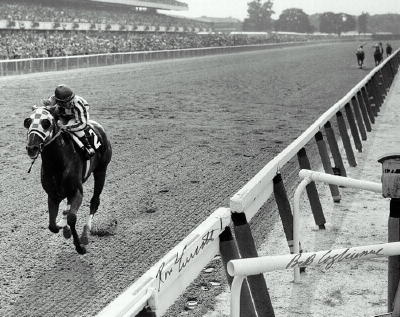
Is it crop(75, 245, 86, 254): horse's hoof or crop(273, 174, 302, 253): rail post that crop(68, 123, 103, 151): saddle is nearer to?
crop(75, 245, 86, 254): horse's hoof

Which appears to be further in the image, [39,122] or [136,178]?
[136,178]

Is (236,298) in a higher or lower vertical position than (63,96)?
lower

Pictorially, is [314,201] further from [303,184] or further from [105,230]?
[105,230]

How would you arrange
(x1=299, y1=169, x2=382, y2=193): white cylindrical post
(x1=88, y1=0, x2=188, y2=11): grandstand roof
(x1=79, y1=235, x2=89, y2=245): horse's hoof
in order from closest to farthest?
(x1=299, y1=169, x2=382, y2=193): white cylindrical post
(x1=79, y1=235, x2=89, y2=245): horse's hoof
(x1=88, y1=0, x2=188, y2=11): grandstand roof

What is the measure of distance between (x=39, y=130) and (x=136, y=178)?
10.7ft

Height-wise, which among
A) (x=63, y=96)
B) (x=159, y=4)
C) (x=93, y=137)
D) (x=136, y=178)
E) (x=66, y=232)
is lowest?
(x=136, y=178)

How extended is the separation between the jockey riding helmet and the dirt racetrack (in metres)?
1.20

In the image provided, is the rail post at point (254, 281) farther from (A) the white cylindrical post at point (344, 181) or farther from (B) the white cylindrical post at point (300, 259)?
(A) the white cylindrical post at point (344, 181)

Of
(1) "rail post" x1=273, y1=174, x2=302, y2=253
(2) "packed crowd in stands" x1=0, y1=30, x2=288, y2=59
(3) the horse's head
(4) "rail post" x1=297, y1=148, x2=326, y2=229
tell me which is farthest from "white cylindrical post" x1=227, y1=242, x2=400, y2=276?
(2) "packed crowd in stands" x1=0, y1=30, x2=288, y2=59

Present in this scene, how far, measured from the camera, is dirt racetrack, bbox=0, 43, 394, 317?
15.1ft

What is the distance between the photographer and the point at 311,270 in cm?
476

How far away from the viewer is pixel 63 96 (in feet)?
17.5
